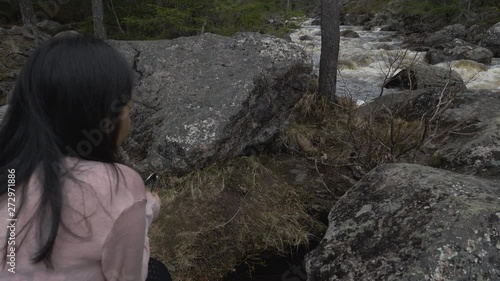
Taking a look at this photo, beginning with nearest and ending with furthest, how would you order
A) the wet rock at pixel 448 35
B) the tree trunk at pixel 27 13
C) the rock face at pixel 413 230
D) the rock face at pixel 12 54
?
1. the rock face at pixel 413 230
2. the rock face at pixel 12 54
3. the tree trunk at pixel 27 13
4. the wet rock at pixel 448 35

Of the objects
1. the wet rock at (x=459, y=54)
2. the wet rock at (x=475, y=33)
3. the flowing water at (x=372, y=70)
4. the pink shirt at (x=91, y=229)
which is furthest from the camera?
the wet rock at (x=475, y=33)

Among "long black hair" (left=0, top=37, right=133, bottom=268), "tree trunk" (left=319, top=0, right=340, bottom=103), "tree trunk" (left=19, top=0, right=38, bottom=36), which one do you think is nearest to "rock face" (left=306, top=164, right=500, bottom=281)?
"long black hair" (left=0, top=37, right=133, bottom=268)

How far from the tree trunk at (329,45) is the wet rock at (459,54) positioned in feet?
28.9

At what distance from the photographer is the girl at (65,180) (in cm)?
118

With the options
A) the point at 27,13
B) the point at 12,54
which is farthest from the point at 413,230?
the point at 27,13

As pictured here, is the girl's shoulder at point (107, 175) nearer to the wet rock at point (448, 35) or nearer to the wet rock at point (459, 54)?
the wet rock at point (459, 54)

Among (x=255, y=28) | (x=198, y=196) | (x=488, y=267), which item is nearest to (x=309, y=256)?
(x=488, y=267)

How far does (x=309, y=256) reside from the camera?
3.18m

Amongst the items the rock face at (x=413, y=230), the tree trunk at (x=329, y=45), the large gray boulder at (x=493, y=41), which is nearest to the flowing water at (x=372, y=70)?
the large gray boulder at (x=493, y=41)

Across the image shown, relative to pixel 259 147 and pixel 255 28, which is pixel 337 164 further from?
pixel 255 28

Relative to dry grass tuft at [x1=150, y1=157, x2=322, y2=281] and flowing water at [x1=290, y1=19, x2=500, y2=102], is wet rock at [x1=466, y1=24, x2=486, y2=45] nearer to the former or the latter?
flowing water at [x1=290, y1=19, x2=500, y2=102]

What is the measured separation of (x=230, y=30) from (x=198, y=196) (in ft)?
15.7

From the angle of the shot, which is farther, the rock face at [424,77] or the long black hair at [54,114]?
the rock face at [424,77]

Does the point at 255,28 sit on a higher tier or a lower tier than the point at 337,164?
higher
